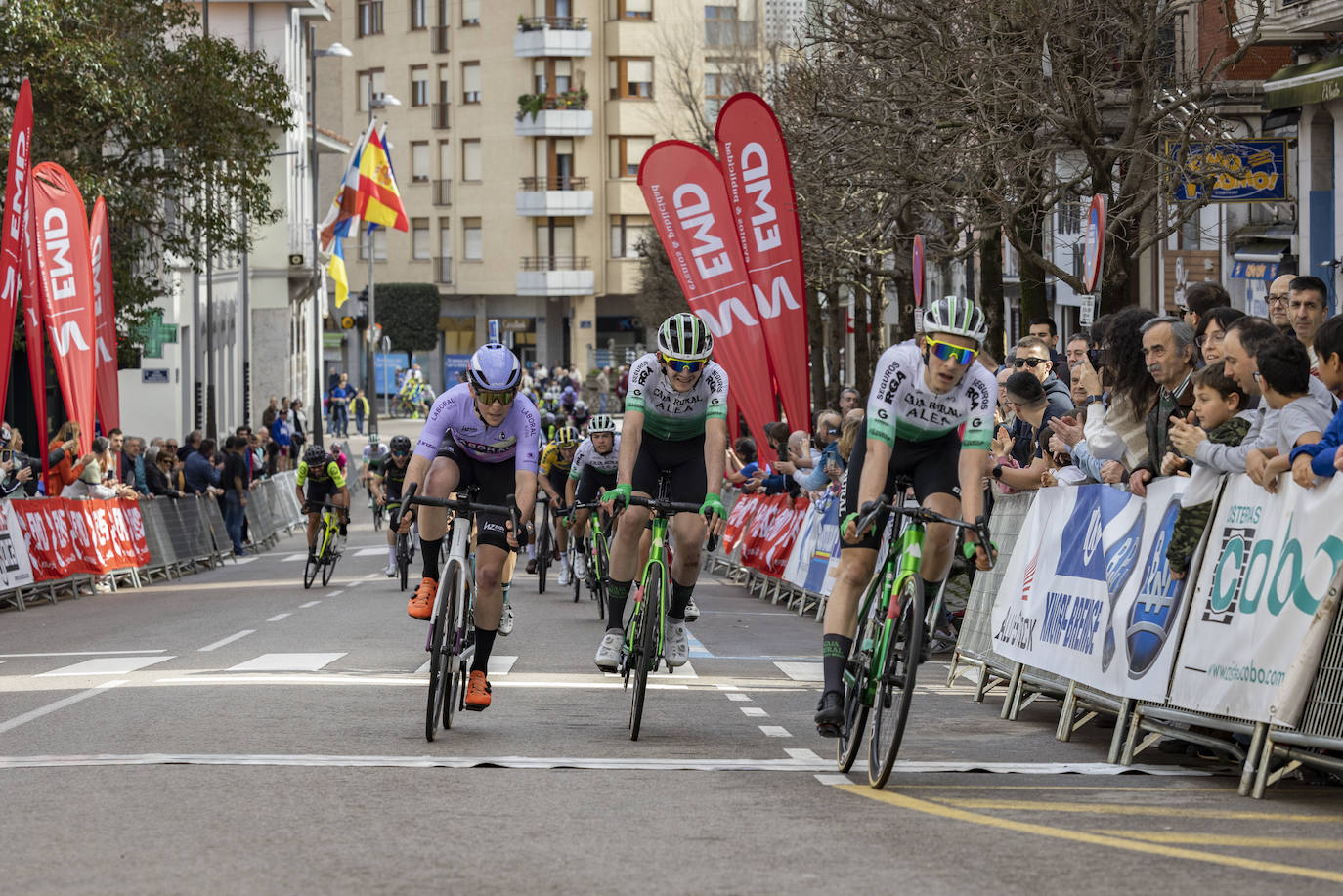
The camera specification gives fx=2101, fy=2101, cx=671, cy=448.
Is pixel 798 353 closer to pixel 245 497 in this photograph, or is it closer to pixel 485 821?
pixel 245 497

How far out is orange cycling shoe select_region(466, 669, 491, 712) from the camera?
1112 cm

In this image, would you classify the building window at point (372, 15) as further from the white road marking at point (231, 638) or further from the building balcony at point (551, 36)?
the white road marking at point (231, 638)

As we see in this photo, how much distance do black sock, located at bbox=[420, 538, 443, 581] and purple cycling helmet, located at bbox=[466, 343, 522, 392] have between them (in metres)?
0.97

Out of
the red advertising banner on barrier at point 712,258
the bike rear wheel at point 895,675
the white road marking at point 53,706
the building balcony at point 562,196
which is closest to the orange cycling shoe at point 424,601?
the white road marking at point 53,706

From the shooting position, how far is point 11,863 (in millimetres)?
6926

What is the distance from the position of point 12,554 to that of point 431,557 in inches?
535

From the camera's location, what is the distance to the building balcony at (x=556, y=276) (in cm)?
10262

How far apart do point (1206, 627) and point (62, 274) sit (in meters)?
20.7

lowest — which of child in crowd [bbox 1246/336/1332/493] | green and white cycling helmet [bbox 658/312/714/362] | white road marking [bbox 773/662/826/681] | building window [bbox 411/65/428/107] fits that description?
white road marking [bbox 773/662/826/681]

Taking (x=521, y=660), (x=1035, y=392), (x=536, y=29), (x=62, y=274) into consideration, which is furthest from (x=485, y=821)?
(x=536, y=29)

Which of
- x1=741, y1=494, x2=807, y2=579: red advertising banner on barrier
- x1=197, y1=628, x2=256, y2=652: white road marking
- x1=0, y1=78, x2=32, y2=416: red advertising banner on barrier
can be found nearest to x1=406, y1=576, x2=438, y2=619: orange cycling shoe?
x1=197, y1=628, x2=256, y2=652: white road marking

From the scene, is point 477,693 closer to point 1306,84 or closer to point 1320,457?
point 1320,457

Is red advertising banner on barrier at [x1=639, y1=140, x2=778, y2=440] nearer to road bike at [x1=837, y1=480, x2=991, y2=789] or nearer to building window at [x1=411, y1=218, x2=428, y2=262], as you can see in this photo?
road bike at [x1=837, y1=480, x2=991, y2=789]

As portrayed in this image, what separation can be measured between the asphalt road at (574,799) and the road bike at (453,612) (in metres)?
0.19
